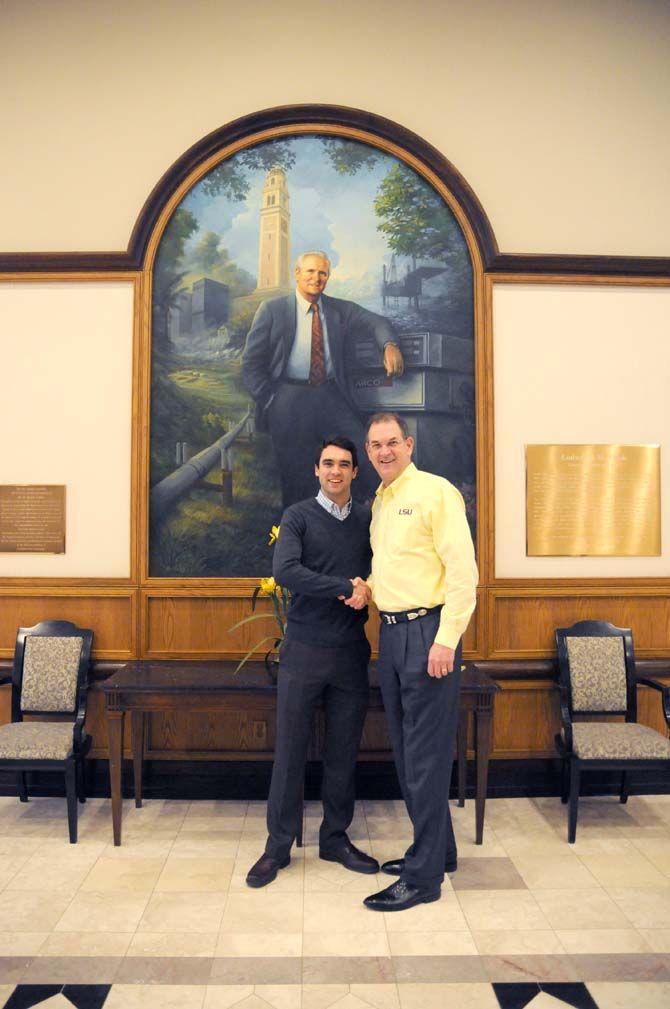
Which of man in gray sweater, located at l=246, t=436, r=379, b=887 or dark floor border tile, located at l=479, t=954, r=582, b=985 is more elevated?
man in gray sweater, located at l=246, t=436, r=379, b=887

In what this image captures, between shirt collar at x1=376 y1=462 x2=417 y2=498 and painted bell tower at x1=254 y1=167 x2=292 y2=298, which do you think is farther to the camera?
painted bell tower at x1=254 y1=167 x2=292 y2=298

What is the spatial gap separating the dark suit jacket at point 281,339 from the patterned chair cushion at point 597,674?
180cm

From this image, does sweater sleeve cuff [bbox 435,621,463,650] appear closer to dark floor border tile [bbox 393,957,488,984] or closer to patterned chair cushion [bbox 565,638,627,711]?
dark floor border tile [bbox 393,957,488,984]

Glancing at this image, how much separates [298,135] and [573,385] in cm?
207

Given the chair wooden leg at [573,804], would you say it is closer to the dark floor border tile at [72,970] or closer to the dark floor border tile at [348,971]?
the dark floor border tile at [348,971]

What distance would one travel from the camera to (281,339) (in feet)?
13.0

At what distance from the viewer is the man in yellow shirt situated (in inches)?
109

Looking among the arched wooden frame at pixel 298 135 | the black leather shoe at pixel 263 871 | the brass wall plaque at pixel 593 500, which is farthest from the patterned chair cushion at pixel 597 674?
the black leather shoe at pixel 263 871

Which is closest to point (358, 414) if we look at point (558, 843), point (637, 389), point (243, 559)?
point (243, 559)

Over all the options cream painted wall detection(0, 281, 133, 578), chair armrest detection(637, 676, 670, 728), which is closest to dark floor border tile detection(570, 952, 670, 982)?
chair armrest detection(637, 676, 670, 728)

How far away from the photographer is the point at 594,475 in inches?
159

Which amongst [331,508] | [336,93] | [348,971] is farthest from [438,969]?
[336,93]

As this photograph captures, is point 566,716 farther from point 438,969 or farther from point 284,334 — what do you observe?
point 284,334

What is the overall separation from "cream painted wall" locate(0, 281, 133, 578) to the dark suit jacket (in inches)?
27.5
